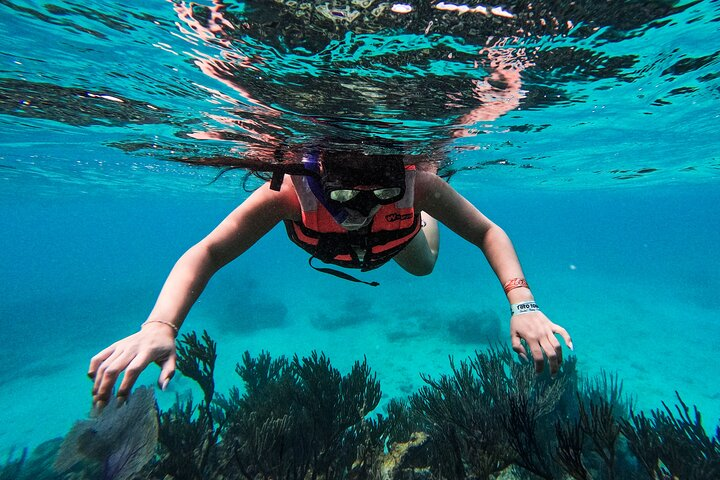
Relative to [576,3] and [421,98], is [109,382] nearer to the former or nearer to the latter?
[576,3]

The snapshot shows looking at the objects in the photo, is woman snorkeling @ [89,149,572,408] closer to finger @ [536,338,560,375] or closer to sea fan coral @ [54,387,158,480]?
finger @ [536,338,560,375]

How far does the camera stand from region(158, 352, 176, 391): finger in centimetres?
216

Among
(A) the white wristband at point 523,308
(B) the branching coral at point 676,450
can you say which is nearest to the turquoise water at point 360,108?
(A) the white wristband at point 523,308

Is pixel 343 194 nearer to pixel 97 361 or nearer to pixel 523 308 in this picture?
pixel 523 308

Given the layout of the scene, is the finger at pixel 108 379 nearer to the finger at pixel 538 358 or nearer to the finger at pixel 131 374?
the finger at pixel 131 374

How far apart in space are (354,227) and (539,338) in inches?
86.6

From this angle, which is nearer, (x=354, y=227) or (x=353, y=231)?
(x=354, y=227)

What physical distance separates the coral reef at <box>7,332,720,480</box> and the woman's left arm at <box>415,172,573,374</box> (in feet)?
3.75

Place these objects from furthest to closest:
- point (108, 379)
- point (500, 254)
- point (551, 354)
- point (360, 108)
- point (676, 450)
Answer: point (360, 108) < point (676, 450) < point (500, 254) < point (551, 354) < point (108, 379)

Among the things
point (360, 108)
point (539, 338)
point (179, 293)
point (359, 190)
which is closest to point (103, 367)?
point (179, 293)

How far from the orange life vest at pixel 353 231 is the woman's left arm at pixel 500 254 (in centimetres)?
26

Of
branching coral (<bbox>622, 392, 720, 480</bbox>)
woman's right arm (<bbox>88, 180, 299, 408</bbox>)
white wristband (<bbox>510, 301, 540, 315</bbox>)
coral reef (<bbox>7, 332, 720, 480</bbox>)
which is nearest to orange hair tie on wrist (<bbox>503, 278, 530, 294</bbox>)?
white wristband (<bbox>510, 301, 540, 315</bbox>)

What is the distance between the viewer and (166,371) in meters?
2.25

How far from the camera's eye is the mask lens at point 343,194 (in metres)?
3.94
